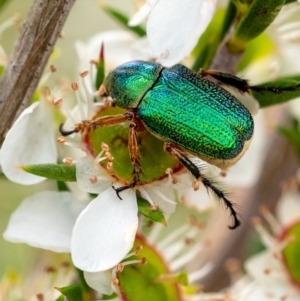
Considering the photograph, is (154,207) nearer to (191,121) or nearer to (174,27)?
(191,121)

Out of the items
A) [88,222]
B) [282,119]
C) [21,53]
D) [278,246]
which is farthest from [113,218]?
[282,119]

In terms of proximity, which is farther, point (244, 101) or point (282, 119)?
point (282, 119)

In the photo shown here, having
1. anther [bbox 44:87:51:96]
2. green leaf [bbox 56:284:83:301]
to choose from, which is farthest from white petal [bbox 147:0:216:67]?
green leaf [bbox 56:284:83:301]

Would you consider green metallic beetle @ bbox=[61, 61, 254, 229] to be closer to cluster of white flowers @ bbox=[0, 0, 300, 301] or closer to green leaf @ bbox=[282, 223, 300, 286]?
cluster of white flowers @ bbox=[0, 0, 300, 301]

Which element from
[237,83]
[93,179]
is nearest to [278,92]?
[237,83]

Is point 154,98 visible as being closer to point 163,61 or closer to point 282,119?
point 163,61

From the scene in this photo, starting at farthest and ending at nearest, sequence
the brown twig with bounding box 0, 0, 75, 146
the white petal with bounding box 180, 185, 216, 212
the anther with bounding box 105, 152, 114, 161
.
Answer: the white petal with bounding box 180, 185, 216, 212 < the anther with bounding box 105, 152, 114, 161 < the brown twig with bounding box 0, 0, 75, 146

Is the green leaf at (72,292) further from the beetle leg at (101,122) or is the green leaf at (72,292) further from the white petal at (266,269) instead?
the white petal at (266,269)
